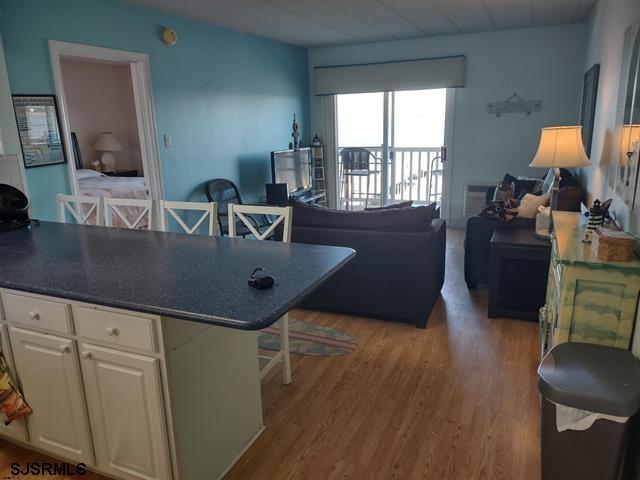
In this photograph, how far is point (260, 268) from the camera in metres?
1.75

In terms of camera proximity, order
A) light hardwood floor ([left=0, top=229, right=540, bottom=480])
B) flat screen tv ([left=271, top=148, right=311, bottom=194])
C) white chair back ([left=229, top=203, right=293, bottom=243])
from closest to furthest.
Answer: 1. light hardwood floor ([left=0, top=229, right=540, bottom=480])
2. white chair back ([left=229, top=203, right=293, bottom=243])
3. flat screen tv ([left=271, top=148, right=311, bottom=194])

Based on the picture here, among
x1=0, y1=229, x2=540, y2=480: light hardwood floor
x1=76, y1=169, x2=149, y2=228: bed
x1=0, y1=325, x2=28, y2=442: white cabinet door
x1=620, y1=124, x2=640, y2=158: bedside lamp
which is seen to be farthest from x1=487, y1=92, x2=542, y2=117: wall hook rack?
x1=0, y1=325, x2=28, y2=442: white cabinet door

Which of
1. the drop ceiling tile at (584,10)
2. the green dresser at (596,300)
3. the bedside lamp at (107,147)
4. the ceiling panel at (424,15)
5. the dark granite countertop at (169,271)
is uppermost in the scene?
the ceiling panel at (424,15)

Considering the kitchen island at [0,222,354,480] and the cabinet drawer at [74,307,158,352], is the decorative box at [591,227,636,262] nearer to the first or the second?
the kitchen island at [0,222,354,480]

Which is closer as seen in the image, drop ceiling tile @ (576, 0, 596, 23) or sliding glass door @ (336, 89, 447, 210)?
drop ceiling tile @ (576, 0, 596, 23)

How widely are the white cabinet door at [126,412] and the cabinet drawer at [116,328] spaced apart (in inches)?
1.8

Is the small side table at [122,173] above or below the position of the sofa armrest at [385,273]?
above

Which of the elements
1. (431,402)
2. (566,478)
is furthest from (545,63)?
(566,478)

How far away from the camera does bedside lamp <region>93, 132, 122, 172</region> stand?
7.09 meters

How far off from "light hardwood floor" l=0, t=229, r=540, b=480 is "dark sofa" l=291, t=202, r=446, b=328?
16cm

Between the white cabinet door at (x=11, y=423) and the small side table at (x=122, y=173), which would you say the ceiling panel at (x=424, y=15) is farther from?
the small side table at (x=122, y=173)

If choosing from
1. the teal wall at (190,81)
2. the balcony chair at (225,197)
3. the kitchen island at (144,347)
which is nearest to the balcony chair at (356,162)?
the teal wall at (190,81)

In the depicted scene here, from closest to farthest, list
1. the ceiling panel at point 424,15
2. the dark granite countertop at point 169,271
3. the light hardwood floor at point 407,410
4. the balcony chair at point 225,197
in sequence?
the dark granite countertop at point 169,271, the light hardwood floor at point 407,410, the ceiling panel at point 424,15, the balcony chair at point 225,197

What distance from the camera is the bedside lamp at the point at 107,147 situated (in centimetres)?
709
